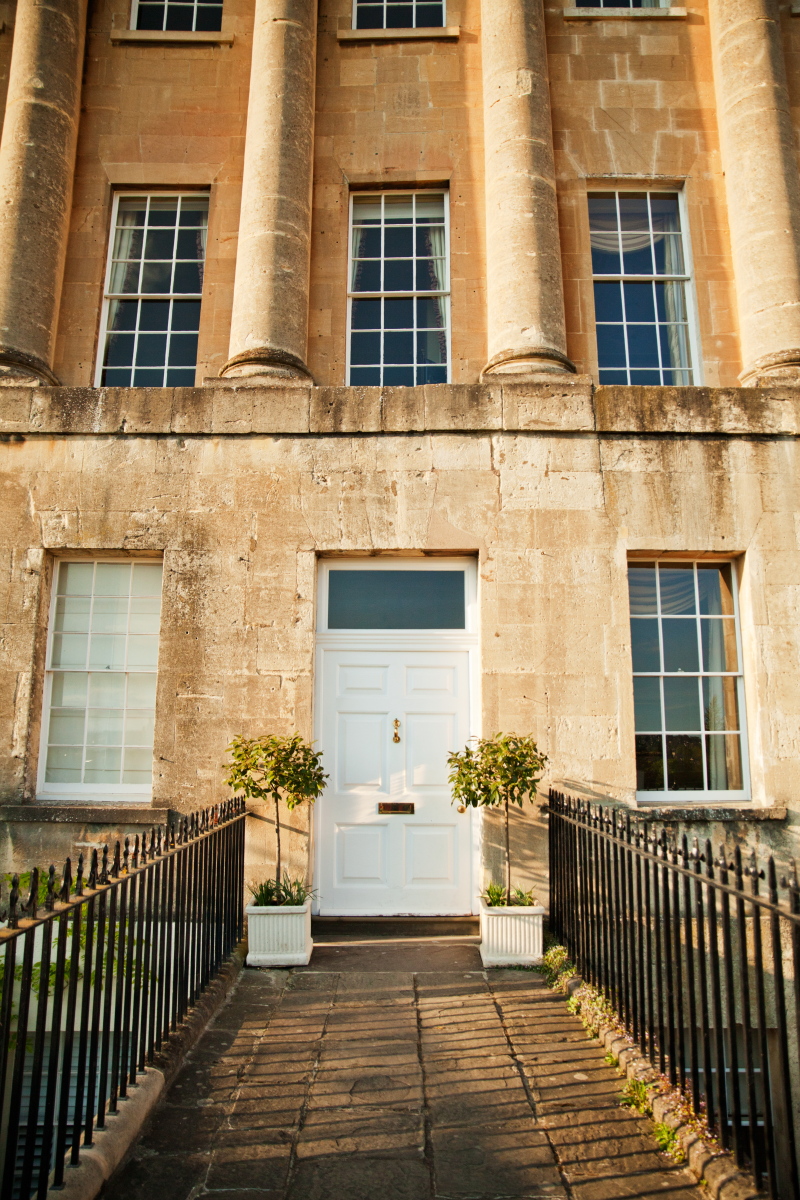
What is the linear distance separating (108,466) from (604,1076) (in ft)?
20.2

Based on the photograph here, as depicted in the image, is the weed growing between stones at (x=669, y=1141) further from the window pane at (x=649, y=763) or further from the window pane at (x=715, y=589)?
the window pane at (x=715, y=589)

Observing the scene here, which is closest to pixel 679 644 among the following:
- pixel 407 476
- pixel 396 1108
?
pixel 407 476

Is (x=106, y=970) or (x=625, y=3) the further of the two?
(x=625, y=3)

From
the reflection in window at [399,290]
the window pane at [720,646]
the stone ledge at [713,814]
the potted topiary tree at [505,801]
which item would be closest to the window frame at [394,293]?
the reflection in window at [399,290]

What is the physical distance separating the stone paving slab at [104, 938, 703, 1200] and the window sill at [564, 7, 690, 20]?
1016cm

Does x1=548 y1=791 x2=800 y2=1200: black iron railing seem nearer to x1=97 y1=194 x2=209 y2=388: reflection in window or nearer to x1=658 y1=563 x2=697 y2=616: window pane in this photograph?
x1=658 y1=563 x2=697 y2=616: window pane

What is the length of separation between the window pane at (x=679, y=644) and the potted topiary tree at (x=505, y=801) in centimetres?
175

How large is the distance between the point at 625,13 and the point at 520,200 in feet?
10.7

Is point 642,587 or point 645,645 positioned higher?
point 642,587

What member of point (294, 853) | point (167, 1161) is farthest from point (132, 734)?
point (167, 1161)

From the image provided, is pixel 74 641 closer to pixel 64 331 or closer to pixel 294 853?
pixel 294 853

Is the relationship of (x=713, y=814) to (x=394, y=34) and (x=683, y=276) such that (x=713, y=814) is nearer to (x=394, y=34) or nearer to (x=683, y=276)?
(x=683, y=276)

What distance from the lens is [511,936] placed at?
5.85 meters

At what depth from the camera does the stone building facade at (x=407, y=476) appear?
6.88m
